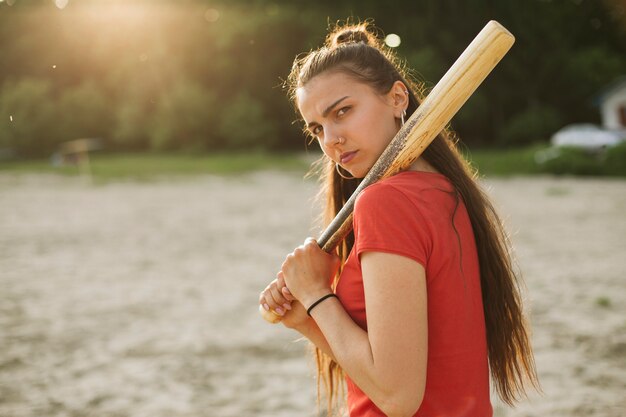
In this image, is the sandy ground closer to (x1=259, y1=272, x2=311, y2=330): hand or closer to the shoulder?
the shoulder

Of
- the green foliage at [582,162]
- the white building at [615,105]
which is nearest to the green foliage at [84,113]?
the green foliage at [582,162]

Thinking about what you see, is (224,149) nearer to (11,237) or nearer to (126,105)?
(126,105)

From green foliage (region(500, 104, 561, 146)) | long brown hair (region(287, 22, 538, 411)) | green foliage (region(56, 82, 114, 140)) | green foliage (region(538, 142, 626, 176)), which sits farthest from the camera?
green foliage (region(56, 82, 114, 140))

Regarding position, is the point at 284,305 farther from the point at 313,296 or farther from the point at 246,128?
the point at 246,128

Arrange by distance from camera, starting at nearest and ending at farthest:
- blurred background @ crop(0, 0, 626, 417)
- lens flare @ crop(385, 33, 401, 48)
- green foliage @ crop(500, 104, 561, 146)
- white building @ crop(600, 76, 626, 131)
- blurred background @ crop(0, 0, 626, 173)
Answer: lens flare @ crop(385, 33, 401, 48)
blurred background @ crop(0, 0, 626, 417)
white building @ crop(600, 76, 626, 131)
green foliage @ crop(500, 104, 561, 146)
blurred background @ crop(0, 0, 626, 173)

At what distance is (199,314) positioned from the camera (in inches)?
261

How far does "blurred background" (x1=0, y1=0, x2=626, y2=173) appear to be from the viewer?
1592 inches

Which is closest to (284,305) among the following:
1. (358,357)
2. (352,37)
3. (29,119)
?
(358,357)

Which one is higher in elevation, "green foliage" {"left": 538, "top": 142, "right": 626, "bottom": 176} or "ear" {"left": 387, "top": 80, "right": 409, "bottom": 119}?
"green foliage" {"left": 538, "top": 142, "right": 626, "bottom": 176}

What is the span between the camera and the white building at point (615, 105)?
3428 cm

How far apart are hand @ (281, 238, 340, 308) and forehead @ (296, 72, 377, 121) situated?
347 millimetres

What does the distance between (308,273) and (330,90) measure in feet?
1.49

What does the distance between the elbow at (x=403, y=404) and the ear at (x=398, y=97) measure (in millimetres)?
690

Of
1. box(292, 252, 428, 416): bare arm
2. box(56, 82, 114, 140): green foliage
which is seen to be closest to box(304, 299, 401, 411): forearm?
box(292, 252, 428, 416): bare arm
